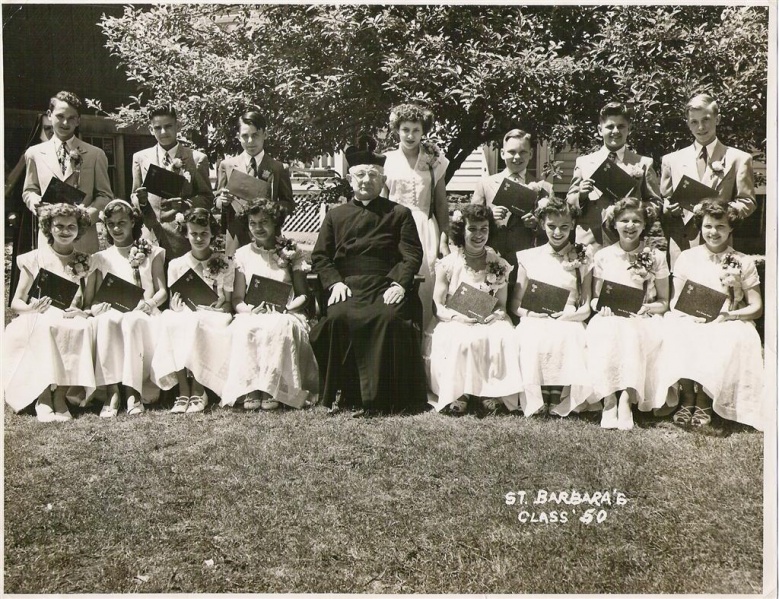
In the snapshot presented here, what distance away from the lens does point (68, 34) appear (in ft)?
15.6

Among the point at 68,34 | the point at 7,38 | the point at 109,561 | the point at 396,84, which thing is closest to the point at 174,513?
the point at 109,561

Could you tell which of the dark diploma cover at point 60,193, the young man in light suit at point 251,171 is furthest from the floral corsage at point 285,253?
the dark diploma cover at point 60,193

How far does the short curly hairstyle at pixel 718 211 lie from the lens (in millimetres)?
4734

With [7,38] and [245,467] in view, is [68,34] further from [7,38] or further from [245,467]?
[245,467]

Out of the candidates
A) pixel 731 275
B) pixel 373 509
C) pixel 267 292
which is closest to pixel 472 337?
pixel 267 292

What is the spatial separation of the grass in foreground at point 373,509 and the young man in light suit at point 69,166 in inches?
57.9

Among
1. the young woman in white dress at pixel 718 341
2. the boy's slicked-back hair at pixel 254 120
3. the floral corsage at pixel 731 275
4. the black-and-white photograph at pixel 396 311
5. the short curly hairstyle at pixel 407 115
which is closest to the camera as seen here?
the black-and-white photograph at pixel 396 311

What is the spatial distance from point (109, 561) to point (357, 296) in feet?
7.31

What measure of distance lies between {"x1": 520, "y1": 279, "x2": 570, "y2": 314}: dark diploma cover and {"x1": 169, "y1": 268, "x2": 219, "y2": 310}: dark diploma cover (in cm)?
203

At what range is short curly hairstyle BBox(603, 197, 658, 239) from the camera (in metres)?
4.87

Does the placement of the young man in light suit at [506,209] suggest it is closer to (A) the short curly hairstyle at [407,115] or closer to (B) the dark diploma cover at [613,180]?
(B) the dark diploma cover at [613,180]

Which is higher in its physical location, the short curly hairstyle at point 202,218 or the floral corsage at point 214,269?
the short curly hairstyle at point 202,218

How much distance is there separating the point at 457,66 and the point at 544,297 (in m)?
2.11

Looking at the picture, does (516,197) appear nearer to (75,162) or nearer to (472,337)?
(472,337)
